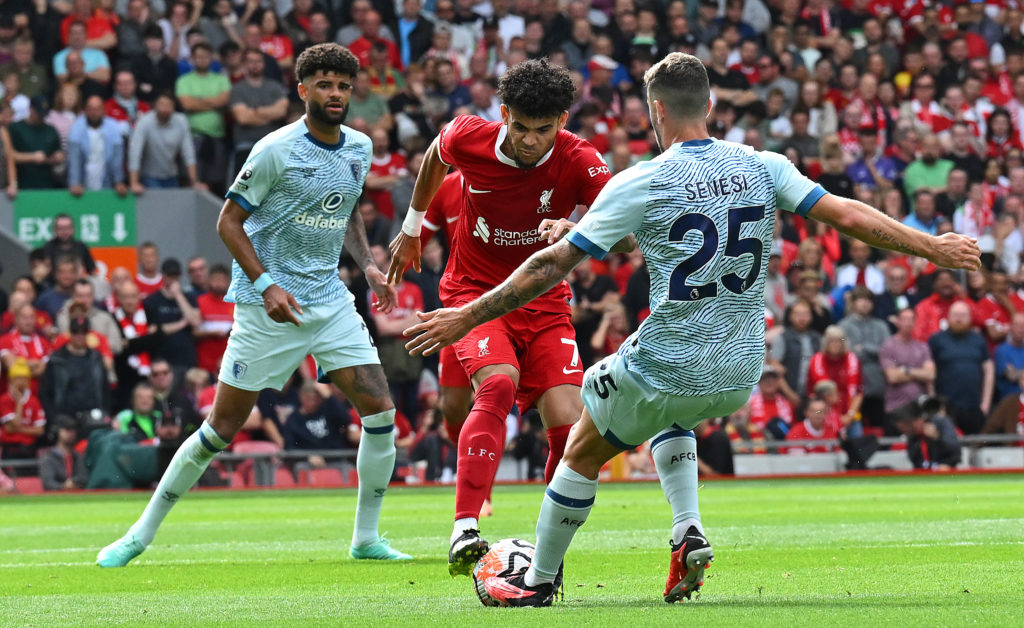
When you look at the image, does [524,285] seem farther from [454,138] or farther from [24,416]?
[24,416]

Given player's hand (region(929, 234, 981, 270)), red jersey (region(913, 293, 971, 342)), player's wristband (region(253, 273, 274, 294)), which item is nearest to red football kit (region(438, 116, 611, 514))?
player's wristband (region(253, 273, 274, 294))

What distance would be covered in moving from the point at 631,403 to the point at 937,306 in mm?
15250

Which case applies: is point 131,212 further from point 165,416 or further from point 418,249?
point 418,249

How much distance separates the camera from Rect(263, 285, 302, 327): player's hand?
8320mm

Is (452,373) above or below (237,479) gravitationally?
above

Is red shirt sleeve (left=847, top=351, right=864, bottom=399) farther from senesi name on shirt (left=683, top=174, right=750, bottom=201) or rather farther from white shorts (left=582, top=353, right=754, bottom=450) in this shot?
senesi name on shirt (left=683, top=174, right=750, bottom=201)

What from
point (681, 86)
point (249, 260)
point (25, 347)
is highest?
point (681, 86)

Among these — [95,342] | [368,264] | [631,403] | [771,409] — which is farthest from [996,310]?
[631,403]

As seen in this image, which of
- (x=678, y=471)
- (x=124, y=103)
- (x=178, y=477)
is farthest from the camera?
(x=124, y=103)

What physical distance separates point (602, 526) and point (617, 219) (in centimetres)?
600

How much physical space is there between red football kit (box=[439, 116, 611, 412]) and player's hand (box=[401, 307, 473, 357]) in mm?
1854

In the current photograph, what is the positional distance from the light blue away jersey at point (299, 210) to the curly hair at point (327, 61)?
1.12 feet

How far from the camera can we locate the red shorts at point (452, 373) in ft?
26.7

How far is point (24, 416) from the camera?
1744 cm
